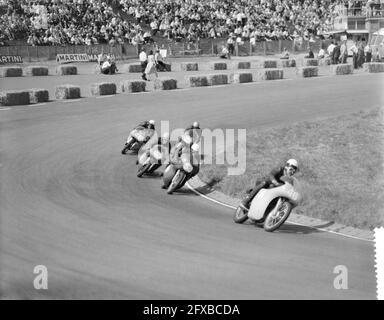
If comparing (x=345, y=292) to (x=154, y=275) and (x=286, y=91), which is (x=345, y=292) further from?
(x=286, y=91)

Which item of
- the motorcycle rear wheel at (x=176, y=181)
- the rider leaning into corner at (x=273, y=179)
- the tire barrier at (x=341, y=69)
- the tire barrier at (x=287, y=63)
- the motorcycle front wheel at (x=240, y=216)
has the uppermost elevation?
the tire barrier at (x=287, y=63)

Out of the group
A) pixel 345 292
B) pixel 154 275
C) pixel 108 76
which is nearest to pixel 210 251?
pixel 154 275

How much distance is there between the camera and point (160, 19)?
43.6 meters

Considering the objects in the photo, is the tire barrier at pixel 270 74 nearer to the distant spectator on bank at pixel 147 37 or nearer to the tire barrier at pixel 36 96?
the distant spectator on bank at pixel 147 37

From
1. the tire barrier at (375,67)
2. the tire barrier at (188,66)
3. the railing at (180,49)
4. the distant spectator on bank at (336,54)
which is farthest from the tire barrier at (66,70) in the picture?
the tire barrier at (375,67)

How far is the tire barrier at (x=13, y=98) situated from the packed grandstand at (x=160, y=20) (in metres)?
11.7

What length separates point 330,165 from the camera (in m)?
17.3

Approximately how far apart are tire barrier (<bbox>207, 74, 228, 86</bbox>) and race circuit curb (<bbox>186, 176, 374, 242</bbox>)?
58.6ft

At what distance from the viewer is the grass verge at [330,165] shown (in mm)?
13844

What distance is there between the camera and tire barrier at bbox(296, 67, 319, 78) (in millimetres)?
36250

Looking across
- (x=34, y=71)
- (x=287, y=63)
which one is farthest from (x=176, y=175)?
(x=287, y=63)

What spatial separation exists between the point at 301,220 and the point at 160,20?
108 ft

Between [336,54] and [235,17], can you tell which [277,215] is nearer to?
[336,54]
